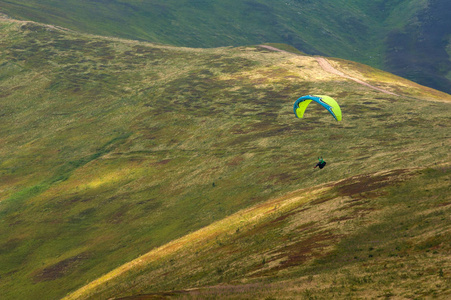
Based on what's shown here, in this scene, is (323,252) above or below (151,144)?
above

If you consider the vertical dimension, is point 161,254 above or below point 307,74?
below

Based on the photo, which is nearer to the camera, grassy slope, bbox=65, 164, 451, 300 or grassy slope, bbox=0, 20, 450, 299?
grassy slope, bbox=65, 164, 451, 300

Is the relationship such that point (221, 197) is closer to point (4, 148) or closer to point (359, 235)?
point (359, 235)

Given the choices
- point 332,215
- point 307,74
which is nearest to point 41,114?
point 307,74

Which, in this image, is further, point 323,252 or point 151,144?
point 151,144

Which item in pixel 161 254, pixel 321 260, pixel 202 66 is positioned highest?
pixel 202 66

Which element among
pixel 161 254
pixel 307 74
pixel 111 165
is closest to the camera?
pixel 161 254

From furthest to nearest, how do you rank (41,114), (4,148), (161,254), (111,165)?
(41,114), (4,148), (111,165), (161,254)

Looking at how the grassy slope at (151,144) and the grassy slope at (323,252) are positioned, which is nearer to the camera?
the grassy slope at (323,252)
